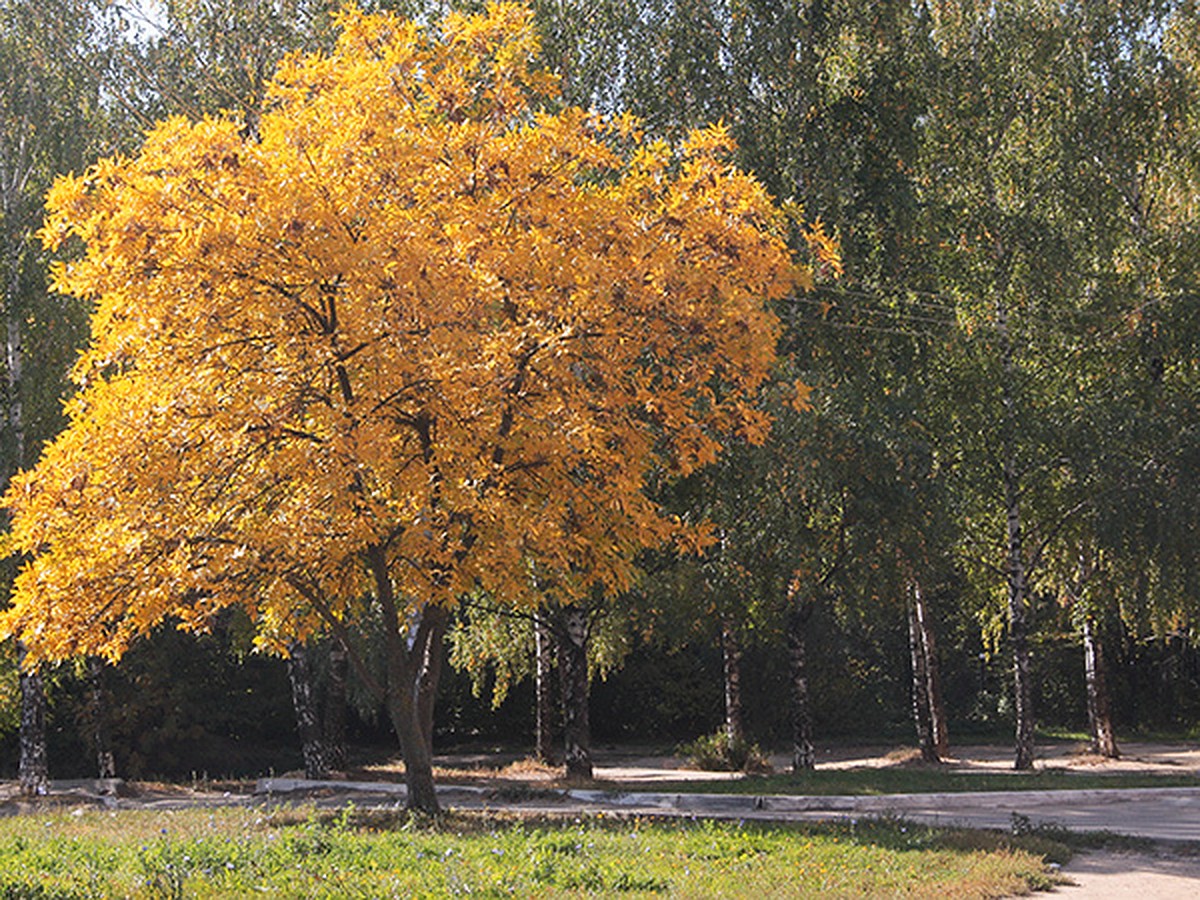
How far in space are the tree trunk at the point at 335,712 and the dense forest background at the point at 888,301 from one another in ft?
0.65

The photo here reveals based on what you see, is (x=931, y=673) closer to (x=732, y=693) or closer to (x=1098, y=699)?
(x=732, y=693)

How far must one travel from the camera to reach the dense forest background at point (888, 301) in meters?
19.7

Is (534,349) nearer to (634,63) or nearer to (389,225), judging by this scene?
(389,225)

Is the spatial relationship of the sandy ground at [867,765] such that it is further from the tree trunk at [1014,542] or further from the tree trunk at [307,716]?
the tree trunk at [307,716]

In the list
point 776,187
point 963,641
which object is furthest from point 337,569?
point 963,641

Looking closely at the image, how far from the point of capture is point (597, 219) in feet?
43.0

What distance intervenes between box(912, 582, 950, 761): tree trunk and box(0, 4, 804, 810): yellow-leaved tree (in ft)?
35.9

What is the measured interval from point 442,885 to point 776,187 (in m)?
15.3

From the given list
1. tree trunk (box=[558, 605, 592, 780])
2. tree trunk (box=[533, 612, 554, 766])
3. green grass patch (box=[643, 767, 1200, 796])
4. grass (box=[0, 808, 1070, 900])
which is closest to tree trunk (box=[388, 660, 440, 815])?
grass (box=[0, 808, 1070, 900])

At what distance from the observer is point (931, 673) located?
79.6ft

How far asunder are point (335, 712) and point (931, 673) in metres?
11.2

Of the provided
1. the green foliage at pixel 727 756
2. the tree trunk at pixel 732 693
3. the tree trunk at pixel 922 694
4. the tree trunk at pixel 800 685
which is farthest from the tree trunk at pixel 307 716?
the tree trunk at pixel 922 694

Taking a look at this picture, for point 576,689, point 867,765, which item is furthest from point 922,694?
point 576,689

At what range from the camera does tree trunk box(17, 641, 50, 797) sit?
21.5 m
